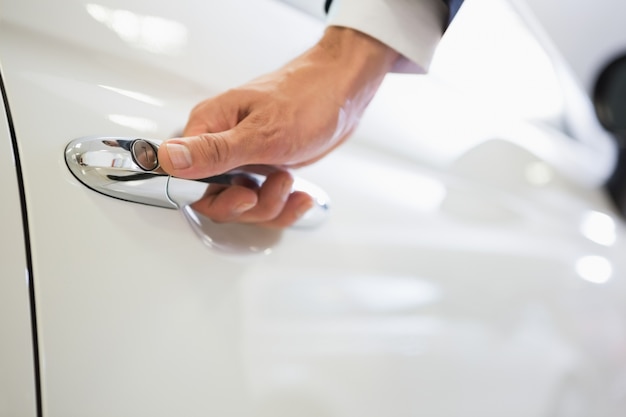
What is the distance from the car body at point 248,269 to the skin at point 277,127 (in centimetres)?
3

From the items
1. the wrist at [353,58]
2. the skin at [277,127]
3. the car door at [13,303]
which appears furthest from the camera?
the wrist at [353,58]

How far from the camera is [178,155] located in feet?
1.24

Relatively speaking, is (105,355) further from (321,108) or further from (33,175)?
(321,108)

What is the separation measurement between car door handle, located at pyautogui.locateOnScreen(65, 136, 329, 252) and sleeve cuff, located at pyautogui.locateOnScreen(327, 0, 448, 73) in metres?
0.22

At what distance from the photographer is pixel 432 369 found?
0.57 m

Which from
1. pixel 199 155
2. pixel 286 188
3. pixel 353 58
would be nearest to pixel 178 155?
pixel 199 155

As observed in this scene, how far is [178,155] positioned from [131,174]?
0.03m

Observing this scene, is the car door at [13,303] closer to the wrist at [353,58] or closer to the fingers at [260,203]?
the fingers at [260,203]

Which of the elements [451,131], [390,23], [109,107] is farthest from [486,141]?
[109,107]

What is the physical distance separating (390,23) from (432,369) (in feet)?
1.08

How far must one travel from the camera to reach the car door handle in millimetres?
354

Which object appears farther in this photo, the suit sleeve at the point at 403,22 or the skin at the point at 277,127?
the suit sleeve at the point at 403,22

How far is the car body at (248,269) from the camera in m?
0.33

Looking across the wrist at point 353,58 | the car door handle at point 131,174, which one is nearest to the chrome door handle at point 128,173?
the car door handle at point 131,174
